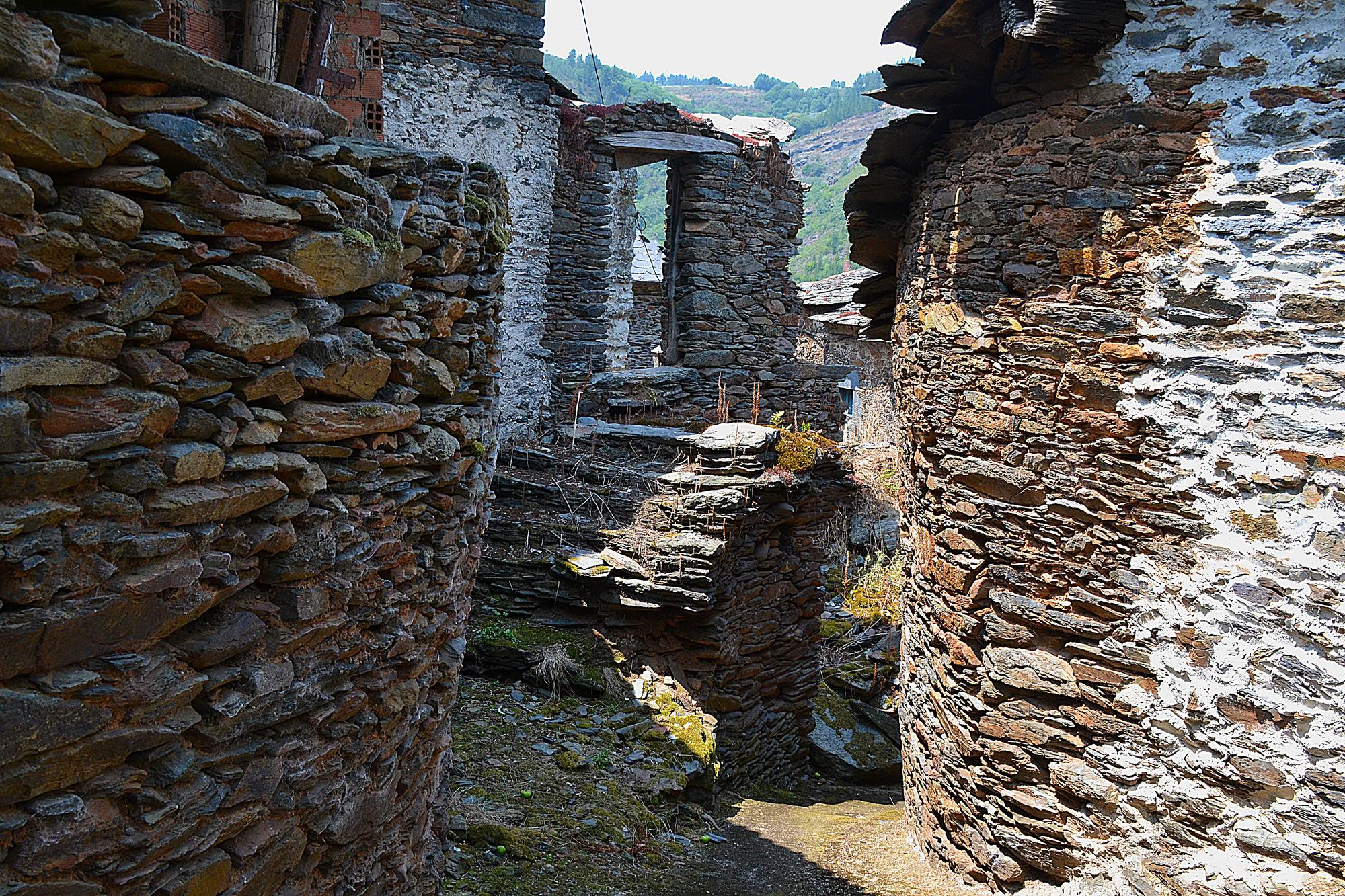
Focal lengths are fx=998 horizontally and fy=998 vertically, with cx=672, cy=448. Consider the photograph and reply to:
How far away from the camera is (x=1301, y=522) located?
4.09 meters

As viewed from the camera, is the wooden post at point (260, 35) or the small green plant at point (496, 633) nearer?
the wooden post at point (260, 35)

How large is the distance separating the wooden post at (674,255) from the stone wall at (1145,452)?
728cm

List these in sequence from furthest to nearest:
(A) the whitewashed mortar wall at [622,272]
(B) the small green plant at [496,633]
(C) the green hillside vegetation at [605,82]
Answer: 1. (C) the green hillside vegetation at [605,82]
2. (A) the whitewashed mortar wall at [622,272]
3. (B) the small green plant at [496,633]

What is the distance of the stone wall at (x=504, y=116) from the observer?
405 inches

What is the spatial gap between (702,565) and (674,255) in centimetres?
592

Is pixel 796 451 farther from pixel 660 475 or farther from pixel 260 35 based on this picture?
pixel 260 35

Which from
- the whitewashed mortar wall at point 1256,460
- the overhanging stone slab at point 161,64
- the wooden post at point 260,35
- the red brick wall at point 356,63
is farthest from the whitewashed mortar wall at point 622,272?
the overhanging stone slab at point 161,64

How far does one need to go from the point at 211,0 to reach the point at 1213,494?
4.25 m

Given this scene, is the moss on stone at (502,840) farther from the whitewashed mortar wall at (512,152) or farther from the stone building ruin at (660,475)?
the whitewashed mortar wall at (512,152)

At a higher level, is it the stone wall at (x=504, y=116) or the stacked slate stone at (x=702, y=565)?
the stone wall at (x=504, y=116)

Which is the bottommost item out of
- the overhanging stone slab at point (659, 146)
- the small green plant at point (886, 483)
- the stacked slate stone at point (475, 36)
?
the small green plant at point (886, 483)

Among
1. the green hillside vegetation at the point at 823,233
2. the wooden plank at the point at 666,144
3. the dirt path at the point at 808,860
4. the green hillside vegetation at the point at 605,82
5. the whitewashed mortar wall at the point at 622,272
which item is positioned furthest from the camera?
the green hillside vegetation at the point at 605,82

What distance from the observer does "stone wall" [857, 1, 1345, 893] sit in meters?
4.12

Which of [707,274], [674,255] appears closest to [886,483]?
[707,274]
